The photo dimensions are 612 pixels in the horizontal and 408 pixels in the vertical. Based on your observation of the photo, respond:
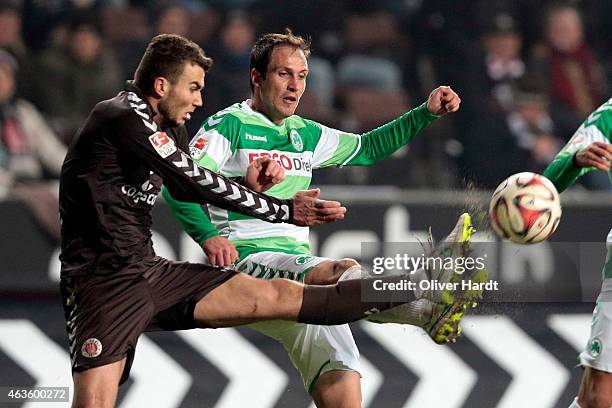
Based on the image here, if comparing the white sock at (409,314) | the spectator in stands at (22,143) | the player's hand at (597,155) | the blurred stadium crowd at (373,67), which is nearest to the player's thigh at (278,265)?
the white sock at (409,314)

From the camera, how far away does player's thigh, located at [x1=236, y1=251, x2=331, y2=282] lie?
17.8 feet

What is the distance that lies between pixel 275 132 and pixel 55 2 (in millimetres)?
5266

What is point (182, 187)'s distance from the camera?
4.97 m

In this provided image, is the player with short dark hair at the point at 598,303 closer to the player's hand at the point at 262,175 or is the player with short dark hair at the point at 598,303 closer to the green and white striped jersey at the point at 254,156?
the green and white striped jersey at the point at 254,156

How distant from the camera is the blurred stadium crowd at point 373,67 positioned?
31.4 ft

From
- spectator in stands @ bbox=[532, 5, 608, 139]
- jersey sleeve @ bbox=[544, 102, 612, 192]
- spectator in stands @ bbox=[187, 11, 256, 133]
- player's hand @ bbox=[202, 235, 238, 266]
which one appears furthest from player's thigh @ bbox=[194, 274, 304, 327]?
spectator in stands @ bbox=[532, 5, 608, 139]

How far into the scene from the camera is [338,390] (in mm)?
5395

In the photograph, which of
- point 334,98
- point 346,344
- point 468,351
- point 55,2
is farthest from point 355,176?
point 346,344

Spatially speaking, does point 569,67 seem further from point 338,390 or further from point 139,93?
point 139,93

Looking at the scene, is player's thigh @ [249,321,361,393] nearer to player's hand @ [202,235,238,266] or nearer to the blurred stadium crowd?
player's hand @ [202,235,238,266]

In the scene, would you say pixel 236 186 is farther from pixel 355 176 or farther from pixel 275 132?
pixel 355 176

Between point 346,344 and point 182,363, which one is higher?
point 346,344

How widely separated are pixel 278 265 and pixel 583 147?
1459 mm

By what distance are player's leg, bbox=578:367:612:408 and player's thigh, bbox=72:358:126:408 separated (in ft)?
6.80
